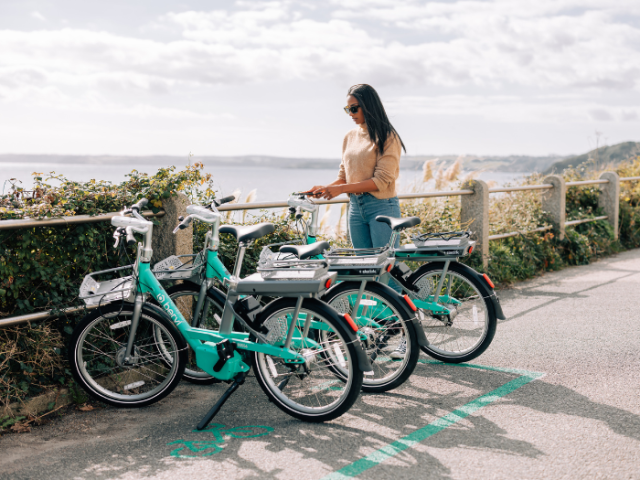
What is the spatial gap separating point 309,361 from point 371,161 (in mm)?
1795

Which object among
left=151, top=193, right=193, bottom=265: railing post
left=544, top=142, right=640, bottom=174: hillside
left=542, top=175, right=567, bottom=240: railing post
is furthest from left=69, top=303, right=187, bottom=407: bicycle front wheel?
left=544, top=142, right=640, bottom=174: hillside

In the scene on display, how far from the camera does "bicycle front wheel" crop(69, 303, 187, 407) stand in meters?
4.22

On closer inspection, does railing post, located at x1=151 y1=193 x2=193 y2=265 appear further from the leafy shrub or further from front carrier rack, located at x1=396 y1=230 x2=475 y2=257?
front carrier rack, located at x1=396 y1=230 x2=475 y2=257

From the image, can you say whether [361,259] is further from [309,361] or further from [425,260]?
[425,260]

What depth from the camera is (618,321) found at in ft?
21.1

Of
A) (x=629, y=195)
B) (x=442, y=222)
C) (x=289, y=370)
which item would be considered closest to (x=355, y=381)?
(x=289, y=370)

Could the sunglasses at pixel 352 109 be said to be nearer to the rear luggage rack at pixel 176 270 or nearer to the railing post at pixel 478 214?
the rear luggage rack at pixel 176 270

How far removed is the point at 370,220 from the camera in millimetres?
5180

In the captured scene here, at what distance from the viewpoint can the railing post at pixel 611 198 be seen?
11883 mm

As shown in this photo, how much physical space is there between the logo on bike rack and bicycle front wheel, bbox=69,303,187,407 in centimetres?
59

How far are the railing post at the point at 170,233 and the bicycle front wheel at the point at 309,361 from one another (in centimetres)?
133

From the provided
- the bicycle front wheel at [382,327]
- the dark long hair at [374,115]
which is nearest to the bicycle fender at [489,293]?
the bicycle front wheel at [382,327]

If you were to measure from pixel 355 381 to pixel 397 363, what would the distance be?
981 millimetres

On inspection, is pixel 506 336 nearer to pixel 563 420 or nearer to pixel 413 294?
pixel 413 294
